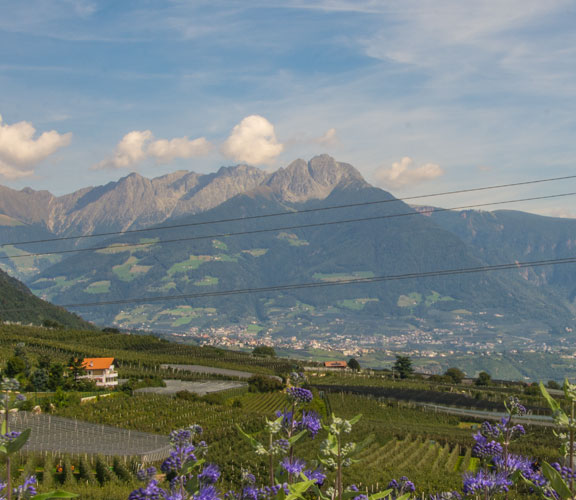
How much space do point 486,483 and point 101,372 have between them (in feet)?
256

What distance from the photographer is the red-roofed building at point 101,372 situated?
75.7m

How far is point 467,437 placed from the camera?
159 feet

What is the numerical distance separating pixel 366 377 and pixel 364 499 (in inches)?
3947

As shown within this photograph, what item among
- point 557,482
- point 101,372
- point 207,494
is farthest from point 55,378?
point 557,482

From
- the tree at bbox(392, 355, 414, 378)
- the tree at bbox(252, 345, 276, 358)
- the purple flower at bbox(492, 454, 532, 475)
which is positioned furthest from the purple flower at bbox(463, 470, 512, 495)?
the tree at bbox(252, 345, 276, 358)

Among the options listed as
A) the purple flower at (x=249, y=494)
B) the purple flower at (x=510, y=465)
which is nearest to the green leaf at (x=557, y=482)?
the purple flower at (x=510, y=465)

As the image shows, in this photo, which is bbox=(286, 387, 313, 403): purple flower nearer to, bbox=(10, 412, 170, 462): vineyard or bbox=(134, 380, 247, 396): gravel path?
bbox=(10, 412, 170, 462): vineyard

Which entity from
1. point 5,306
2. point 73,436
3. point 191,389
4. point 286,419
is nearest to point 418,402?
point 191,389

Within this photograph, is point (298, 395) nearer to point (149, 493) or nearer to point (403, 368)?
point (149, 493)

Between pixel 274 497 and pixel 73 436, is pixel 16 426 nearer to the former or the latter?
pixel 73 436

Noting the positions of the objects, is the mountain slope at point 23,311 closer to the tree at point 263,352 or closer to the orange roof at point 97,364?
the tree at point 263,352

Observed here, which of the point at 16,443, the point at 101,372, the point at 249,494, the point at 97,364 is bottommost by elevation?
the point at 101,372

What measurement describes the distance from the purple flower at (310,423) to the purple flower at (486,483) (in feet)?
4.12

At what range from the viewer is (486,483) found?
4367 mm
